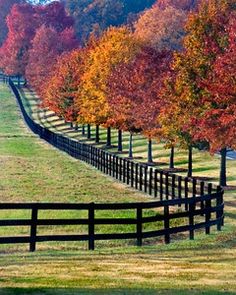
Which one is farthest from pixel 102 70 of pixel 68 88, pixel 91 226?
pixel 91 226

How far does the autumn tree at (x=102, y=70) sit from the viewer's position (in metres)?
68.7

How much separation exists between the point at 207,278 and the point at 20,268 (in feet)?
14.7

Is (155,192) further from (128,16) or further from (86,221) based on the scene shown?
(128,16)

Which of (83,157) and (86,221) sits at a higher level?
(86,221)

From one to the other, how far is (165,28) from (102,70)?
52.8m

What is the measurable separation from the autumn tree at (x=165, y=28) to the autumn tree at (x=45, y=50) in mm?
11557

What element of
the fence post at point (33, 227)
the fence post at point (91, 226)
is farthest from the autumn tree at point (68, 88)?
the fence post at point (33, 227)

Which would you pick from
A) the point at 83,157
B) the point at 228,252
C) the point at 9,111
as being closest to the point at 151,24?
the point at 9,111

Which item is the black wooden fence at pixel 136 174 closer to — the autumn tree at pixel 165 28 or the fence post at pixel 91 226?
the fence post at pixel 91 226

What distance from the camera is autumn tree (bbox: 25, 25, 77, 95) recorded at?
117869 mm

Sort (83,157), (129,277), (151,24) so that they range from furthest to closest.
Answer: (151,24), (83,157), (129,277)

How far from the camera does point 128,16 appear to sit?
156000mm

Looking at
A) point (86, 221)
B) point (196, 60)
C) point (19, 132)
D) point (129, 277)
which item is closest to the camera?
point (129, 277)

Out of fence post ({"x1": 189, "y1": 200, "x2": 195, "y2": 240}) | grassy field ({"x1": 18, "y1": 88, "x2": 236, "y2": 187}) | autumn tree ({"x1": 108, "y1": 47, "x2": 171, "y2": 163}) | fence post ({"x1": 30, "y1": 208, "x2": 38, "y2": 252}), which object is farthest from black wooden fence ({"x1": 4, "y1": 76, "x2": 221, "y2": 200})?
fence post ({"x1": 30, "y1": 208, "x2": 38, "y2": 252})
